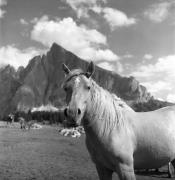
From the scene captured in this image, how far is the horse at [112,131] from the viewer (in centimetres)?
287

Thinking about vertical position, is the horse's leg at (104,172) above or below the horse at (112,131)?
below

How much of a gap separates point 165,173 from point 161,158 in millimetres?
6221

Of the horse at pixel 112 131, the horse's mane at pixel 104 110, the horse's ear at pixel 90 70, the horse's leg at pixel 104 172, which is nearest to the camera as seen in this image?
the horse at pixel 112 131

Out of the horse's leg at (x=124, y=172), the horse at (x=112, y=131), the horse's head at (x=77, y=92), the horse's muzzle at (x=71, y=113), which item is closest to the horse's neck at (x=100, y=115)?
the horse at (x=112, y=131)

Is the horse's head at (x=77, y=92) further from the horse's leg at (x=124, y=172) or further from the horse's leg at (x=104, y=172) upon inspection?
the horse's leg at (x=104, y=172)

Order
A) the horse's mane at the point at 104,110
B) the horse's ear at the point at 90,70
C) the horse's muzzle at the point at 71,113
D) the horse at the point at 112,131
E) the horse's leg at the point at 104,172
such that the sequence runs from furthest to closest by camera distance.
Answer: the horse's leg at the point at 104,172
the horse's mane at the point at 104,110
the horse's ear at the point at 90,70
the horse at the point at 112,131
the horse's muzzle at the point at 71,113

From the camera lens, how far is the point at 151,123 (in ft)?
11.9

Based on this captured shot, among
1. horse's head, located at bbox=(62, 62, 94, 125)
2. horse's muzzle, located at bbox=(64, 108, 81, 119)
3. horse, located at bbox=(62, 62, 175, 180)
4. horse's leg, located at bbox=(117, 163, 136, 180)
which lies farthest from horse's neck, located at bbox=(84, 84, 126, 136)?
horse's leg, located at bbox=(117, 163, 136, 180)

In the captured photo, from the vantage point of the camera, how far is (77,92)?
278 cm

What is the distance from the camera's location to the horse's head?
266 centimetres

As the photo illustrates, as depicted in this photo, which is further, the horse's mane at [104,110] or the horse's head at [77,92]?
the horse's mane at [104,110]

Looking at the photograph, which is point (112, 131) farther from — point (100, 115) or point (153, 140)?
point (153, 140)

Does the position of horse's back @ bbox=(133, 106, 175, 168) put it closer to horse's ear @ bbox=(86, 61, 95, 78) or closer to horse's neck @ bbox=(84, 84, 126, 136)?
horse's neck @ bbox=(84, 84, 126, 136)

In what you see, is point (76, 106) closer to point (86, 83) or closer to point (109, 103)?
point (86, 83)
